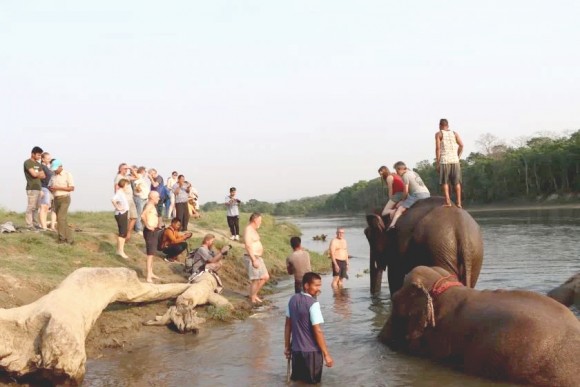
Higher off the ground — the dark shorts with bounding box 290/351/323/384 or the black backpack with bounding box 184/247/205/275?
the black backpack with bounding box 184/247/205/275

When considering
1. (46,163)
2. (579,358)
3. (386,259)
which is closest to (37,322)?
(579,358)

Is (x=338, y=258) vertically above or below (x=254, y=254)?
below

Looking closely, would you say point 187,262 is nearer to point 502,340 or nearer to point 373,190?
point 502,340

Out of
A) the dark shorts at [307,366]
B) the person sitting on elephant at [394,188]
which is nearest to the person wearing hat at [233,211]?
the person sitting on elephant at [394,188]

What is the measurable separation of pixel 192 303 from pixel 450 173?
5.45 m

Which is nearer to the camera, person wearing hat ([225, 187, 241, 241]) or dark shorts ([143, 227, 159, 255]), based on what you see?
dark shorts ([143, 227, 159, 255])

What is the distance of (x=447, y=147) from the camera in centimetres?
1166

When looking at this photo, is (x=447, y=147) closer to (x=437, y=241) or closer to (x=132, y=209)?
(x=437, y=241)

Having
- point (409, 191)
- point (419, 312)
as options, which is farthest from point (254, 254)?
point (419, 312)

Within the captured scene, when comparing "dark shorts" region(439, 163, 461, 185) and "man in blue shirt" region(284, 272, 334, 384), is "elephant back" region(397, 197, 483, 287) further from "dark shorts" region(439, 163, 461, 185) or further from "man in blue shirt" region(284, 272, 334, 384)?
"man in blue shirt" region(284, 272, 334, 384)

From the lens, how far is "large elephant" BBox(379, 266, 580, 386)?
665cm

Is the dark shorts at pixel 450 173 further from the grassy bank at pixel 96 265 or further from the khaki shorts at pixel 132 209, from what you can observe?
the khaki shorts at pixel 132 209

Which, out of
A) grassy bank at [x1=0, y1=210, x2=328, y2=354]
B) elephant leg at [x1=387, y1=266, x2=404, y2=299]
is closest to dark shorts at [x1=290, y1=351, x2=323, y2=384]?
grassy bank at [x1=0, y1=210, x2=328, y2=354]

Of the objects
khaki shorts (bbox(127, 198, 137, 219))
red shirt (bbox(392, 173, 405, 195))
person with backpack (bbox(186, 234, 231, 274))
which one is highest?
red shirt (bbox(392, 173, 405, 195))
